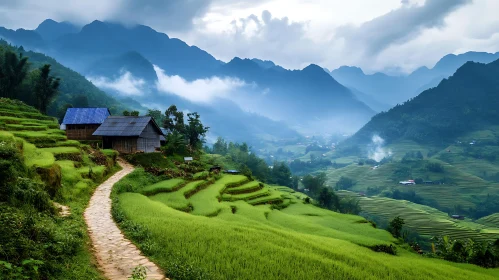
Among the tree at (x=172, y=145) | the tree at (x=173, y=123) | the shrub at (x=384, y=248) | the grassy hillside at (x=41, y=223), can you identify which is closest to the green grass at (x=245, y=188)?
the grassy hillside at (x=41, y=223)

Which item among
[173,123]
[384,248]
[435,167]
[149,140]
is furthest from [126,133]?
[435,167]

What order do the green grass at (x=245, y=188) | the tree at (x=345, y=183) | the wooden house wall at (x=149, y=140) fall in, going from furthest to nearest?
the tree at (x=345, y=183)
the wooden house wall at (x=149, y=140)
the green grass at (x=245, y=188)

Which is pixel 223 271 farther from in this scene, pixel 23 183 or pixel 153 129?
pixel 153 129

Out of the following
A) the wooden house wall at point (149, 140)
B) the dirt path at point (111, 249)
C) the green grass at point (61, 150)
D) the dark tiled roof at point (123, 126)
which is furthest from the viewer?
the wooden house wall at point (149, 140)

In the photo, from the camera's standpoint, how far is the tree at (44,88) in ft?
171

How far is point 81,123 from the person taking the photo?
138 feet

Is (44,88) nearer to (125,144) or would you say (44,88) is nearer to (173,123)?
(173,123)

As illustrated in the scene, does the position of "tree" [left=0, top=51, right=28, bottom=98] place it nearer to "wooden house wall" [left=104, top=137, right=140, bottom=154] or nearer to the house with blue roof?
the house with blue roof

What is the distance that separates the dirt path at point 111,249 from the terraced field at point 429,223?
64.2m

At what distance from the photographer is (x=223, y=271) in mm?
7984

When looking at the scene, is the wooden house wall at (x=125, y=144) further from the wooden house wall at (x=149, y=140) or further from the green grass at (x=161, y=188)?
→ the green grass at (x=161, y=188)

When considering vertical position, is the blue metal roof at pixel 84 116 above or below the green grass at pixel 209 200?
above

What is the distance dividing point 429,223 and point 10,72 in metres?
86.7

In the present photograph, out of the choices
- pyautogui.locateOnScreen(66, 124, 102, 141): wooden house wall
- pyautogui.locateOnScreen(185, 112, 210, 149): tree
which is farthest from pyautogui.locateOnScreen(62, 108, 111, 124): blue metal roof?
pyautogui.locateOnScreen(185, 112, 210, 149): tree
